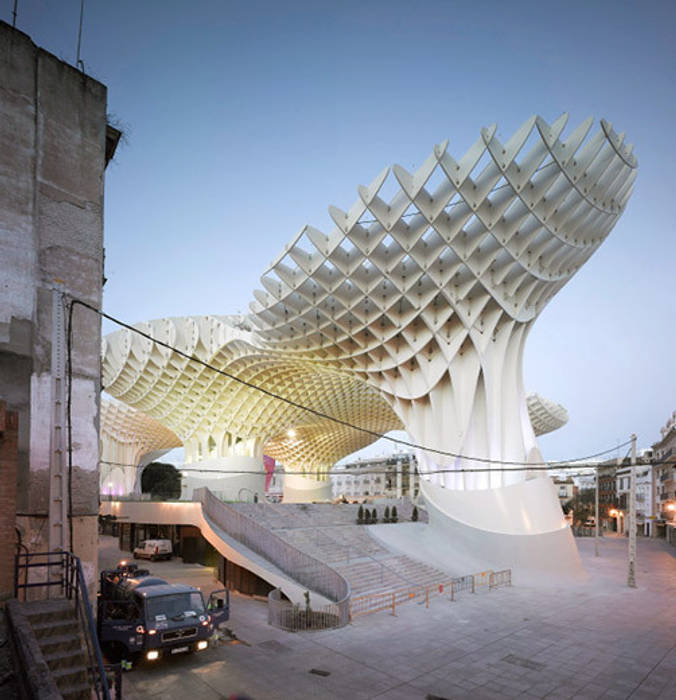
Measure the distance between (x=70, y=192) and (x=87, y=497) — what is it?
20.8 feet

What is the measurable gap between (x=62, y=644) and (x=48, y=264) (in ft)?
23.2

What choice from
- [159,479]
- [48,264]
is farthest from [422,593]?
[159,479]

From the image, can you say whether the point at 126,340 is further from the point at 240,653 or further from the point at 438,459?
the point at 240,653

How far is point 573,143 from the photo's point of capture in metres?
22.9

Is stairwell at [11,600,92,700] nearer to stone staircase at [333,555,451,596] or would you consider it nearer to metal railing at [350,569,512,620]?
metal railing at [350,569,512,620]

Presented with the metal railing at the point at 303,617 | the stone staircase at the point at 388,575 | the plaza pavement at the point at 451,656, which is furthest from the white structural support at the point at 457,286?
the metal railing at the point at 303,617

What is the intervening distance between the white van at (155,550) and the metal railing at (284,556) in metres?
10.6

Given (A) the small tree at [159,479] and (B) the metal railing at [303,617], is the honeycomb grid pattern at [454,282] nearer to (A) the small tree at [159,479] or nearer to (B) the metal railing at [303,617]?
(B) the metal railing at [303,617]

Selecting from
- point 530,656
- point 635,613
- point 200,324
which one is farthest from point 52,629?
point 200,324

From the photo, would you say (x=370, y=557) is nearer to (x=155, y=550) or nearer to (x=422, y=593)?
(x=422, y=593)

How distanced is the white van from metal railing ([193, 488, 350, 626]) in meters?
10.6

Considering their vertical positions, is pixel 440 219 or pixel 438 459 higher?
pixel 440 219

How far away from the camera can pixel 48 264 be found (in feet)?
35.2

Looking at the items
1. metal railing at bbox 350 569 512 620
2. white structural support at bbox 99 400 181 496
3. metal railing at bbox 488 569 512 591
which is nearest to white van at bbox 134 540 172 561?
metal railing at bbox 350 569 512 620
